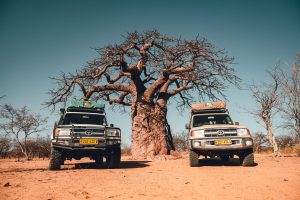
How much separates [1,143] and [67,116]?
118 feet

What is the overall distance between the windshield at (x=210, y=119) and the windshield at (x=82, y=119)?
Result: 12.6ft

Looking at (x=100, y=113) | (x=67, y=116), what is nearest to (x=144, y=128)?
(x=100, y=113)

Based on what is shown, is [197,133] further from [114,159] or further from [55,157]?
[55,157]

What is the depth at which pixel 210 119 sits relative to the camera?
33.8 ft

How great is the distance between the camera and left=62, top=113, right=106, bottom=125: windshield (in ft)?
32.5

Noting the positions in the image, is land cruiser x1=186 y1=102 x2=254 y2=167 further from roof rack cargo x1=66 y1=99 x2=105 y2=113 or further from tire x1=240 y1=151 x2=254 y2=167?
roof rack cargo x1=66 y1=99 x2=105 y2=113

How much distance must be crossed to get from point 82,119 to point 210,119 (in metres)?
5.23

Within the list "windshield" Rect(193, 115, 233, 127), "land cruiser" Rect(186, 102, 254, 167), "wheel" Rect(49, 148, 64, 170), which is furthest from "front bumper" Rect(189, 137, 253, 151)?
"wheel" Rect(49, 148, 64, 170)

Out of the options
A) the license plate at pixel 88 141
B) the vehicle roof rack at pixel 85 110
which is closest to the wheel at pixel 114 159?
the license plate at pixel 88 141

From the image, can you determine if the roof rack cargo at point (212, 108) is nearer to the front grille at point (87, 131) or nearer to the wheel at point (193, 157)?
the wheel at point (193, 157)

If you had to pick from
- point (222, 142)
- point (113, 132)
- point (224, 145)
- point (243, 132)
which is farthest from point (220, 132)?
point (113, 132)

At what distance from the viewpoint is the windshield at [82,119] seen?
32.5 feet

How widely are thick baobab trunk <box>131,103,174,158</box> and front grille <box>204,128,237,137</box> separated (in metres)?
5.35

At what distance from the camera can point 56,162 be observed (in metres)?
8.36
